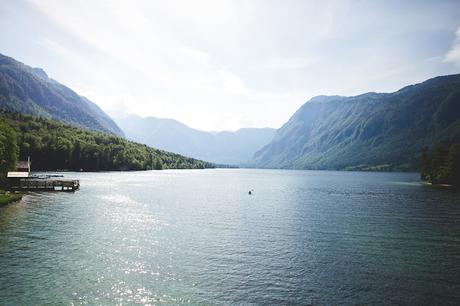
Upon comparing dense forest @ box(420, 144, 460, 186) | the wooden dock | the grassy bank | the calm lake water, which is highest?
dense forest @ box(420, 144, 460, 186)

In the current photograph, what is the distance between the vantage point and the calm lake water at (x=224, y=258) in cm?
3152

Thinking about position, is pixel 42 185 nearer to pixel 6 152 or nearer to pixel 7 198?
pixel 6 152

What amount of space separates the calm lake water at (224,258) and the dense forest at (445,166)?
103272 mm

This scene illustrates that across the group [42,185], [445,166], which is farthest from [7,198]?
[445,166]

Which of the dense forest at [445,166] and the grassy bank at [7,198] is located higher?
the dense forest at [445,166]

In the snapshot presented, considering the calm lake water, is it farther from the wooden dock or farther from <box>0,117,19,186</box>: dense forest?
the wooden dock

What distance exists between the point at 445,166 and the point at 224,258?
570ft

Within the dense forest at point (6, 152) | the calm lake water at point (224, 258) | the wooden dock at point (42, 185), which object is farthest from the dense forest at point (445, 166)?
the dense forest at point (6, 152)

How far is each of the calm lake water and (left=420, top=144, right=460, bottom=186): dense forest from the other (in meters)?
103

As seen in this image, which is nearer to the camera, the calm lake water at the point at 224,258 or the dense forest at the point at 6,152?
the calm lake water at the point at 224,258

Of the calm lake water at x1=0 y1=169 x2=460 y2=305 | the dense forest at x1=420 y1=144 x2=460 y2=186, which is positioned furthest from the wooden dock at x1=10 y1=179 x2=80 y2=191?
the dense forest at x1=420 y1=144 x2=460 y2=186

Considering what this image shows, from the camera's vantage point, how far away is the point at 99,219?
228 ft

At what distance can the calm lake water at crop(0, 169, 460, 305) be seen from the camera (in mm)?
31516

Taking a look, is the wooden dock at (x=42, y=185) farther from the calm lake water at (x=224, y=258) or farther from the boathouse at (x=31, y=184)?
the calm lake water at (x=224, y=258)
